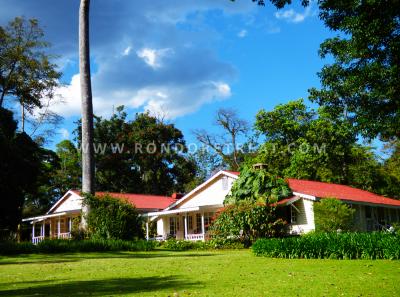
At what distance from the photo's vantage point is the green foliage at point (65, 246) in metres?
19.7

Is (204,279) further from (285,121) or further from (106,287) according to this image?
(285,121)

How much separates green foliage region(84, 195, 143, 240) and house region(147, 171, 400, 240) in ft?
30.3

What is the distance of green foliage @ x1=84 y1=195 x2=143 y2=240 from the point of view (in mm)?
21672

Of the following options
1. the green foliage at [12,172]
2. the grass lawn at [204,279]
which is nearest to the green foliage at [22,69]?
the green foliage at [12,172]

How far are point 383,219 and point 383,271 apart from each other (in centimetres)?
2647

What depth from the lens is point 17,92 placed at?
3575 cm

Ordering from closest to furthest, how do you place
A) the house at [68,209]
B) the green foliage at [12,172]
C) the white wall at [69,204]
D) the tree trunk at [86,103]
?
the tree trunk at [86,103], the green foliage at [12,172], the house at [68,209], the white wall at [69,204]

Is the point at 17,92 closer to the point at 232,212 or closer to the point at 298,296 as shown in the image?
the point at 232,212

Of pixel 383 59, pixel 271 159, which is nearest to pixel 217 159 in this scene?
pixel 271 159

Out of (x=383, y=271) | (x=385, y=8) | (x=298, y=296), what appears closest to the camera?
(x=298, y=296)

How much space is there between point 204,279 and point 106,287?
91.8 inches

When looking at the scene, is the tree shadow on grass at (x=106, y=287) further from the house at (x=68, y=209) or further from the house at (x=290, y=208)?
the house at (x=68, y=209)

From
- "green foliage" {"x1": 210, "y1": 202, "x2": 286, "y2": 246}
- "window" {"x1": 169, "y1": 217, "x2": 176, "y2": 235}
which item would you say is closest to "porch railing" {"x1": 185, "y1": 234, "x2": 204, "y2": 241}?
"green foliage" {"x1": 210, "y1": 202, "x2": 286, "y2": 246}

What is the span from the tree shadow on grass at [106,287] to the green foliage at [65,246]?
391 inches
